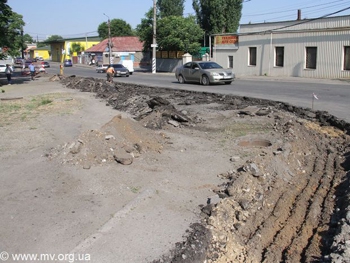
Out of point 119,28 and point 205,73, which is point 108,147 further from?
point 119,28

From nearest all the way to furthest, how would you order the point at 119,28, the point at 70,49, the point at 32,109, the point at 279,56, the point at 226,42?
the point at 32,109, the point at 279,56, the point at 226,42, the point at 119,28, the point at 70,49

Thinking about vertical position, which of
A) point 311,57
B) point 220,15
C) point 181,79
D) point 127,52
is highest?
point 220,15

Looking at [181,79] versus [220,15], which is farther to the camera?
[220,15]

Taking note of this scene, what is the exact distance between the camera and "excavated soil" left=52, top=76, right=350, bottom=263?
4.73 m

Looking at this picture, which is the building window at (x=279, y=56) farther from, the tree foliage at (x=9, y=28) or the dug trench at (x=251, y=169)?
the dug trench at (x=251, y=169)

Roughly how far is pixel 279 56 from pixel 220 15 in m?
25.2

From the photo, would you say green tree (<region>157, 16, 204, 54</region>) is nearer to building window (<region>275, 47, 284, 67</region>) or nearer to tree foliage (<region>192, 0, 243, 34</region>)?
tree foliage (<region>192, 0, 243, 34</region>)

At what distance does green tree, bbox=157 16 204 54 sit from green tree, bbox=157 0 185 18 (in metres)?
22.4

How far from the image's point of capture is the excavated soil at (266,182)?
15.5ft

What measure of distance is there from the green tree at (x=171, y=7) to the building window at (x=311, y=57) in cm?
4233

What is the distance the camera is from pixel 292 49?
1419 inches

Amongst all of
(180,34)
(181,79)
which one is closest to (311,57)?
(181,79)

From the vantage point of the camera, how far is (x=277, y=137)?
32.5 feet

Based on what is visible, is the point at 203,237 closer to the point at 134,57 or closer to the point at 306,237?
the point at 306,237
